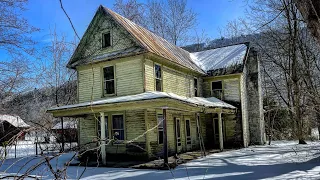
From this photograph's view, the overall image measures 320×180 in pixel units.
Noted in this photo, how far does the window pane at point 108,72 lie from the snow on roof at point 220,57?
8.56m

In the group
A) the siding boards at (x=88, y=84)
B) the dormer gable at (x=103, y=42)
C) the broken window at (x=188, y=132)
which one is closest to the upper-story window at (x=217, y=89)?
the broken window at (x=188, y=132)

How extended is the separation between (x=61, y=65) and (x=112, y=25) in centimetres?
1618

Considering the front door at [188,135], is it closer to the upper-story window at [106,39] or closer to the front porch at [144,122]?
the front porch at [144,122]

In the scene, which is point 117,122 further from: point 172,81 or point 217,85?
point 217,85

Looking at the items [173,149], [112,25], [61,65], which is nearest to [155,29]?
[61,65]

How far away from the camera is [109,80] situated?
16.1 meters

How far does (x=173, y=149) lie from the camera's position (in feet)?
54.6

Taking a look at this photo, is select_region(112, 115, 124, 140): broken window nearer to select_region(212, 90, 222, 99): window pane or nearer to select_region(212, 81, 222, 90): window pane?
select_region(212, 90, 222, 99): window pane

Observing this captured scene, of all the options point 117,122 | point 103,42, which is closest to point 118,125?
point 117,122

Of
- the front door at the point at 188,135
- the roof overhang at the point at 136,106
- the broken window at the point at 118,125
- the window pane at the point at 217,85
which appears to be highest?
the window pane at the point at 217,85

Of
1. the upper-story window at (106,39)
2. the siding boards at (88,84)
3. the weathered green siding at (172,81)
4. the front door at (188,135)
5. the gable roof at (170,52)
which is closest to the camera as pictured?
the weathered green siding at (172,81)

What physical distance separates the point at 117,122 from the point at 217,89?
28.9 ft

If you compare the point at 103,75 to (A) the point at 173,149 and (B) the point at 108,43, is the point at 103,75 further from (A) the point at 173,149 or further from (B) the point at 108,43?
(A) the point at 173,149

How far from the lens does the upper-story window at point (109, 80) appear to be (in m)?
16.1
